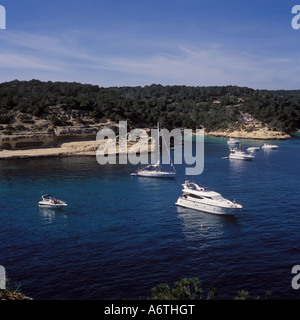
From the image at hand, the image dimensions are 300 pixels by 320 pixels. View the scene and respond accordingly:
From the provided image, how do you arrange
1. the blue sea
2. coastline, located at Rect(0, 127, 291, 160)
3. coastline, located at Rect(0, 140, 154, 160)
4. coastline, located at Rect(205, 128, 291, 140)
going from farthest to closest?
coastline, located at Rect(205, 128, 291, 140)
coastline, located at Rect(0, 127, 291, 160)
coastline, located at Rect(0, 140, 154, 160)
the blue sea

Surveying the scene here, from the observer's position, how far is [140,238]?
3581 centimetres

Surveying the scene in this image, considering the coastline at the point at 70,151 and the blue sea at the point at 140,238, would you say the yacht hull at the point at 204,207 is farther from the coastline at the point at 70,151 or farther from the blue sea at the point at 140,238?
the coastline at the point at 70,151

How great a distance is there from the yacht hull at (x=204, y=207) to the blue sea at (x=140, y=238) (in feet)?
2.29

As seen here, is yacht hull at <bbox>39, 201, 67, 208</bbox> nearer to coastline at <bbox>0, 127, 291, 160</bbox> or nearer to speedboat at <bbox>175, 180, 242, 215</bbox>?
speedboat at <bbox>175, 180, 242, 215</bbox>

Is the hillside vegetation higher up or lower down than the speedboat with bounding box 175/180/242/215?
higher up

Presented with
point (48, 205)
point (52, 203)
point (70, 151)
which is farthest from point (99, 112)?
point (52, 203)

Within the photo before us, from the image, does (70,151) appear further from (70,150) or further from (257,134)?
(257,134)

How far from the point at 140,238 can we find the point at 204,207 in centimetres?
1292

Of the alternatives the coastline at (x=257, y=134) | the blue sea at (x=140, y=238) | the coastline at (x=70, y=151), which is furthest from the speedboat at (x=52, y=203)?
the coastline at (x=257, y=134)

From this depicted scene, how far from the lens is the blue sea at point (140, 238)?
1068 inches

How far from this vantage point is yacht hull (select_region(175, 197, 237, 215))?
142ft

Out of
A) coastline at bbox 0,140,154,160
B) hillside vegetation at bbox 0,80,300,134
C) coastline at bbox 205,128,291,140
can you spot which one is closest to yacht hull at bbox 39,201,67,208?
coastline at bbox 0,140,154,160
